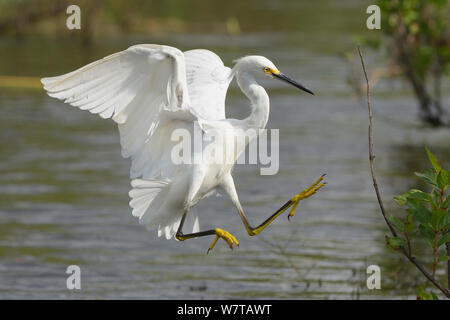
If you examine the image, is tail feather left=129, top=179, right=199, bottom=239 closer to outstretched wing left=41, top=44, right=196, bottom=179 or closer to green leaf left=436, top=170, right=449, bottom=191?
outstretched wing left=41, top=44, right=196, bottom=179

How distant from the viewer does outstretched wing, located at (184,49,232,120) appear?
22.4ft

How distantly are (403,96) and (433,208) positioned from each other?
44.2 feet

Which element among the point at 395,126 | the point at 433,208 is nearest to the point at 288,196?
the point at 395,126

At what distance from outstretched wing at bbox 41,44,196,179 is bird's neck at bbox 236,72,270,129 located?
0.45 m

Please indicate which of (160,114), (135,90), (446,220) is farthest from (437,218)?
(135,90)

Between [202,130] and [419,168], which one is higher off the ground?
[202,130]

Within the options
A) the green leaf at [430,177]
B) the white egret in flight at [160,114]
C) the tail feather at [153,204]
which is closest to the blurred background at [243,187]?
the tail feather at [153,204]

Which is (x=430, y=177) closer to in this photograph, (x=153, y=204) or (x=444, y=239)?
(x=444, y=239)

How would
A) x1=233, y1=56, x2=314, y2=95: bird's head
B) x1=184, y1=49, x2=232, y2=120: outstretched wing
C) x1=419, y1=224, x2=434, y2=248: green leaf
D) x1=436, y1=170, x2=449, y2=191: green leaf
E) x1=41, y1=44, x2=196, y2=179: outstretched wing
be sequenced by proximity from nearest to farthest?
x1=436, y1=170, x2=449, y2=191: green leaf → x1=419, y1=224, x2=434, y2=248: green leaf → x1=41, y1=44, x2=196, y2=179: outstretched wing → x1=233, y1=56, x2=314, y2=95: bird's head → x1=184, y1=49, x2=232, y2=120: outstretched wing

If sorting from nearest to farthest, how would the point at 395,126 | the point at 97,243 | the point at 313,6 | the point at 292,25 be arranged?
1. the point at 97,243
2. the point at 395,126
3. the point at 292,25
4. the point at 313,6

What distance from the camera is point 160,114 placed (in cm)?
618

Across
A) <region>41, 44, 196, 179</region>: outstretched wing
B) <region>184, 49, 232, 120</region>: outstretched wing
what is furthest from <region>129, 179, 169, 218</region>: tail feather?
<region>184, 49, 232, 120</region>: outstretched wing

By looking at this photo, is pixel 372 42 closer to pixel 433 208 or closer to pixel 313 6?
pixel 433 208

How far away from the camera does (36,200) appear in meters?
11.5
